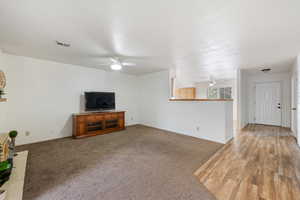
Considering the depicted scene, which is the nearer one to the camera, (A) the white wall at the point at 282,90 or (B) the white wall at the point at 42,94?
(B) the white wall at the point at 42,94

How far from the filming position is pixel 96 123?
172 inches

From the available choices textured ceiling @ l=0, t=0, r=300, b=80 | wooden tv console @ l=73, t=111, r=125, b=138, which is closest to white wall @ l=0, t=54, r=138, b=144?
wooden tv console @ l=73, t=111, r=125, b=138

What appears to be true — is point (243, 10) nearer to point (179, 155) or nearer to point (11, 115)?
point (179, 155)

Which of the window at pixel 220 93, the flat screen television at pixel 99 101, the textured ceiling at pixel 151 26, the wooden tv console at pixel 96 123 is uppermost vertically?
the textured ceiling at pixel 151 26

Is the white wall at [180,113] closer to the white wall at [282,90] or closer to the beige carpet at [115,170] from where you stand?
the beige carpet at [115,170]

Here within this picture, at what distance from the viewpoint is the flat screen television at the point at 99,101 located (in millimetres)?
4407

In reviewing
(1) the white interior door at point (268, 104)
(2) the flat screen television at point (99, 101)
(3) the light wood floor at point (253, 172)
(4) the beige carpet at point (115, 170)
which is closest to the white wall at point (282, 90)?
(1) the white interior door at point (268, 104)

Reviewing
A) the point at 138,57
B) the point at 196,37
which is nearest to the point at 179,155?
the point at 196,37

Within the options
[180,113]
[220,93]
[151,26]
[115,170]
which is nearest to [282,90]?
[220,93]

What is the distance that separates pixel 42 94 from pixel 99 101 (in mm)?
1565

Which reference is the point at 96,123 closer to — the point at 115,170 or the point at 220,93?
the point at 115,170

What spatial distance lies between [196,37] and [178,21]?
2.10 feet

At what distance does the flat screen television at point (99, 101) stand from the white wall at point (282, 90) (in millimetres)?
5917

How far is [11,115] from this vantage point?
3.28 metres
